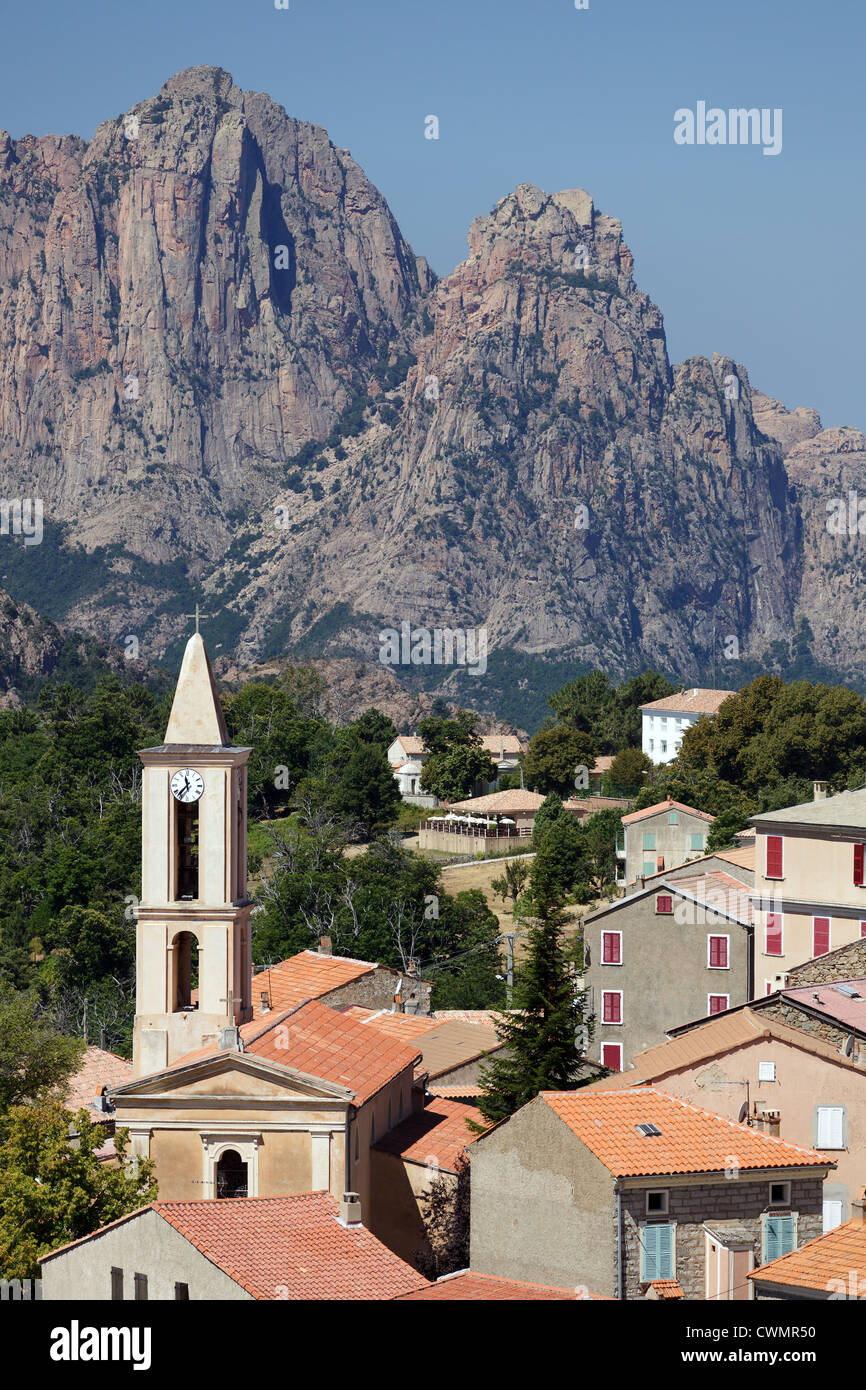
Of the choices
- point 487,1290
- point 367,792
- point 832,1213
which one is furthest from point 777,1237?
point 367,792

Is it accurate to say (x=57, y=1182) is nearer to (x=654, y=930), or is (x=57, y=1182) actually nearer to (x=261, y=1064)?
(x=261, y=1064)

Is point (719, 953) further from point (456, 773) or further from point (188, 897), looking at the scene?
point (456, 773)

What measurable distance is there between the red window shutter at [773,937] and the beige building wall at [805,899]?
0.39 feet

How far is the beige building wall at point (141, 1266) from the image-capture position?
29.3 meters

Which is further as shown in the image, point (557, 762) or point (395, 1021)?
point (557, 762)

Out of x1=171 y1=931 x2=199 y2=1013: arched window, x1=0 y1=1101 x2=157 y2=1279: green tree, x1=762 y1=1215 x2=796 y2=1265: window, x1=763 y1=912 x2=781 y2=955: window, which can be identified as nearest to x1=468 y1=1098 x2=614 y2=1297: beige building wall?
x1=762 y1=1215 x2=796 y2=1265: window

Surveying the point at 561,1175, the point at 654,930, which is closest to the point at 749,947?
the point at 654,930

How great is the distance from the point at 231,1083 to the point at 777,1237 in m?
10.6

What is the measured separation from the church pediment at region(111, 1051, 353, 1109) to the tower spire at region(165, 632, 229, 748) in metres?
7.12

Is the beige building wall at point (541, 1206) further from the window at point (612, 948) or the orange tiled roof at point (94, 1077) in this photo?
the window at point (612, 948)

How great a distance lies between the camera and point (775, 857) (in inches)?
2478

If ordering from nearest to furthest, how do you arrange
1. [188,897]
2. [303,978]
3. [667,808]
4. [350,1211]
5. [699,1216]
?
1. [699,1216]
2. [350,1211]
3. [188,897]
4. [303,978]
5. [667,808]

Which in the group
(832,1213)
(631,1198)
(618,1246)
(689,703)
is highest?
(689,703)
